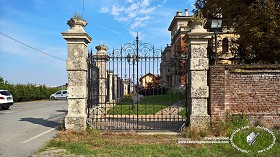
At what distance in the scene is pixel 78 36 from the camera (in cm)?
848

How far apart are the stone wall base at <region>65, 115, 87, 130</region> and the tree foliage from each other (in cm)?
836

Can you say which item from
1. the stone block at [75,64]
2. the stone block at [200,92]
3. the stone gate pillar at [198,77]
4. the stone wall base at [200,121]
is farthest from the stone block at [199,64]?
the stone block at [75,64]

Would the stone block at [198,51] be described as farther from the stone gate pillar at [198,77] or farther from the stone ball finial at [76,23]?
the stone ball finial at [76,23]

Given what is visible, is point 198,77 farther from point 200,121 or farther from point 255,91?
point 255,91

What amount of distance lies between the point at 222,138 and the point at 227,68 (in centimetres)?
226

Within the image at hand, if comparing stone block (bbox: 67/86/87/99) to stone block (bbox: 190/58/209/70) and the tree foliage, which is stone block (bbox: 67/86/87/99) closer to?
stone block (bbox: 190/58/209/70)

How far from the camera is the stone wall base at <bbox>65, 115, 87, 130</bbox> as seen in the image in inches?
332

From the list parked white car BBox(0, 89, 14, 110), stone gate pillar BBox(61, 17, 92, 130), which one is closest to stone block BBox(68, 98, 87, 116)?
stone gate pillar BBox(61, 17, 92, 130)

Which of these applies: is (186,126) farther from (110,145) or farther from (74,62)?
(74,62)

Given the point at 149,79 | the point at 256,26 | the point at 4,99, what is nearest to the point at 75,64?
the point at 149,79

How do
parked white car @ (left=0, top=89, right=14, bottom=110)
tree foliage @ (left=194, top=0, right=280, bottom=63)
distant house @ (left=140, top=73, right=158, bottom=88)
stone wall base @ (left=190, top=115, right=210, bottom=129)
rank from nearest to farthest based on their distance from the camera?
stone wall base @ (left=190, top=115, right=210, bottom=129), distant house @ (left=140, top=73, right=158, bottom=88), tree foliage @ (left=194, top=0, right=280, bottom=63), parked white car @ (left=0, top=89, right=14, bottom=110)

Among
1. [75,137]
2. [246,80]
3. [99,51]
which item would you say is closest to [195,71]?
[246,80]

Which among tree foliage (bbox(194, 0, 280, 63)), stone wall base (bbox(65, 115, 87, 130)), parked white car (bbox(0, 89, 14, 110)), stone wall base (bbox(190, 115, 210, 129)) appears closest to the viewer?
stone wall base (bbox(190, 115, 210, 129))

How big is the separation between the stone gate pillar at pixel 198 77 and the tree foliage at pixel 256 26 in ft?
15.7
